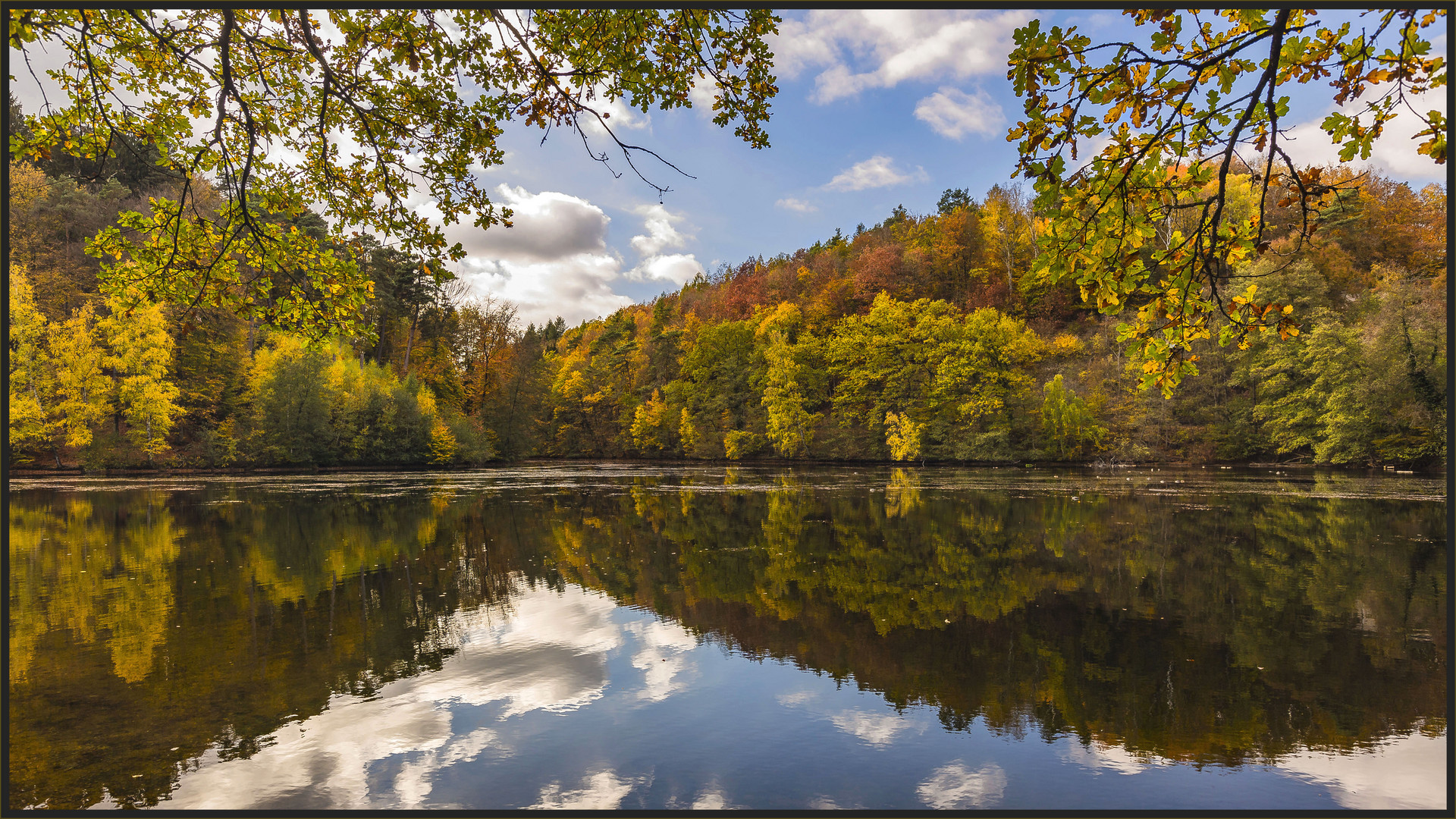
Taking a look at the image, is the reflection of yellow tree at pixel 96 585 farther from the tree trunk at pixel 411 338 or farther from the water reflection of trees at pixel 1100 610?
the tree trunk at pixel 411 338

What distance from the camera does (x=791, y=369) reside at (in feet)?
170

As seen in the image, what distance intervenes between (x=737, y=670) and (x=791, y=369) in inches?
1808

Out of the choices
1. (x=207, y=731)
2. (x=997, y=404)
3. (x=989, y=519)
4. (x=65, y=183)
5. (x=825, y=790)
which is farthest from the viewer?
(x=997, y=404)

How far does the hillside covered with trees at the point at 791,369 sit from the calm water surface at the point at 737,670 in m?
9.70

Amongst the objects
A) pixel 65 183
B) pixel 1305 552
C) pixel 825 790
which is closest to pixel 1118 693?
pixel 825 790

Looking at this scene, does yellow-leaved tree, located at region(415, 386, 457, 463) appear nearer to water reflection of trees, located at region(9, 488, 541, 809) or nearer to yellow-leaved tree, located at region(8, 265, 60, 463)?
yellow-leaved tree, located at region(8, 265, 60, 463)

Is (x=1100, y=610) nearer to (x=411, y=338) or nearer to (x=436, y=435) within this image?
(x=436, y=435)

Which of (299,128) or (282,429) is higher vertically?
(299,128)

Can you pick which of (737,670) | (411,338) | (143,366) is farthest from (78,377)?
(737,670)

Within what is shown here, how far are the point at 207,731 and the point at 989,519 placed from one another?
15.4 metres

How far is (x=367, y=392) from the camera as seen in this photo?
1565 inches

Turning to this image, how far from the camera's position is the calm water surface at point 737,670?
450 cm

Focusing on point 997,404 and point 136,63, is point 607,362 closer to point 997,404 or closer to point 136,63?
point 997,404

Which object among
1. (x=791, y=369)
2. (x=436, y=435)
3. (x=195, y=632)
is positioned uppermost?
(x=791, y=369)
